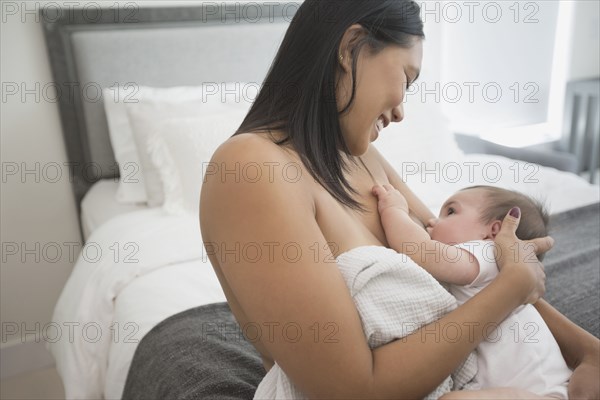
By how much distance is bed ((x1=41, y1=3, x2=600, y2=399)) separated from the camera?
128cm

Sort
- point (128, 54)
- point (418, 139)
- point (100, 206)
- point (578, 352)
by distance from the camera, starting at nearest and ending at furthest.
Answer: point (578, 352) → point (100, 206) → point (128, 54) → point (418, 139)

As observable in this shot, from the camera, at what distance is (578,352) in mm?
995

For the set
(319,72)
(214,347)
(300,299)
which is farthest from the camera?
(214,347)

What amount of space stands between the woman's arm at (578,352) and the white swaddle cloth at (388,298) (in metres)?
0.17

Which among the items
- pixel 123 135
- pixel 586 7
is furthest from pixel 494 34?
pixel 123 135

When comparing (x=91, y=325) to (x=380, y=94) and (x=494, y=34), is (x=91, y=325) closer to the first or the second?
(x=380, y=94)

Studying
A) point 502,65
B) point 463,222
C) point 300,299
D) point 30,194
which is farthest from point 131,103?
point 502,65

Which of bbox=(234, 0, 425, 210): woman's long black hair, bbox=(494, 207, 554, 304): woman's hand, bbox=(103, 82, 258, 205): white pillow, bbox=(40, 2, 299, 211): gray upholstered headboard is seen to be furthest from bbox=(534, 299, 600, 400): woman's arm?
→ bbox=(40, 2, 299, 211): gray upholstered headboard

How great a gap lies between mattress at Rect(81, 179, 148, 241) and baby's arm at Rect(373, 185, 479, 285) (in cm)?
127

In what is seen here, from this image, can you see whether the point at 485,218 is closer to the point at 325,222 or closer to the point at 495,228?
the point at 495,228

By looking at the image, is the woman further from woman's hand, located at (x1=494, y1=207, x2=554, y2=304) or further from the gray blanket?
the gray blanket

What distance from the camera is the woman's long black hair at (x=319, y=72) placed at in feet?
2.89

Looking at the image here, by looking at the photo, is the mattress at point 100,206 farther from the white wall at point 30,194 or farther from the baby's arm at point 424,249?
the baby's arm at point 424,249

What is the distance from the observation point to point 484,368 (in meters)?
0.89
